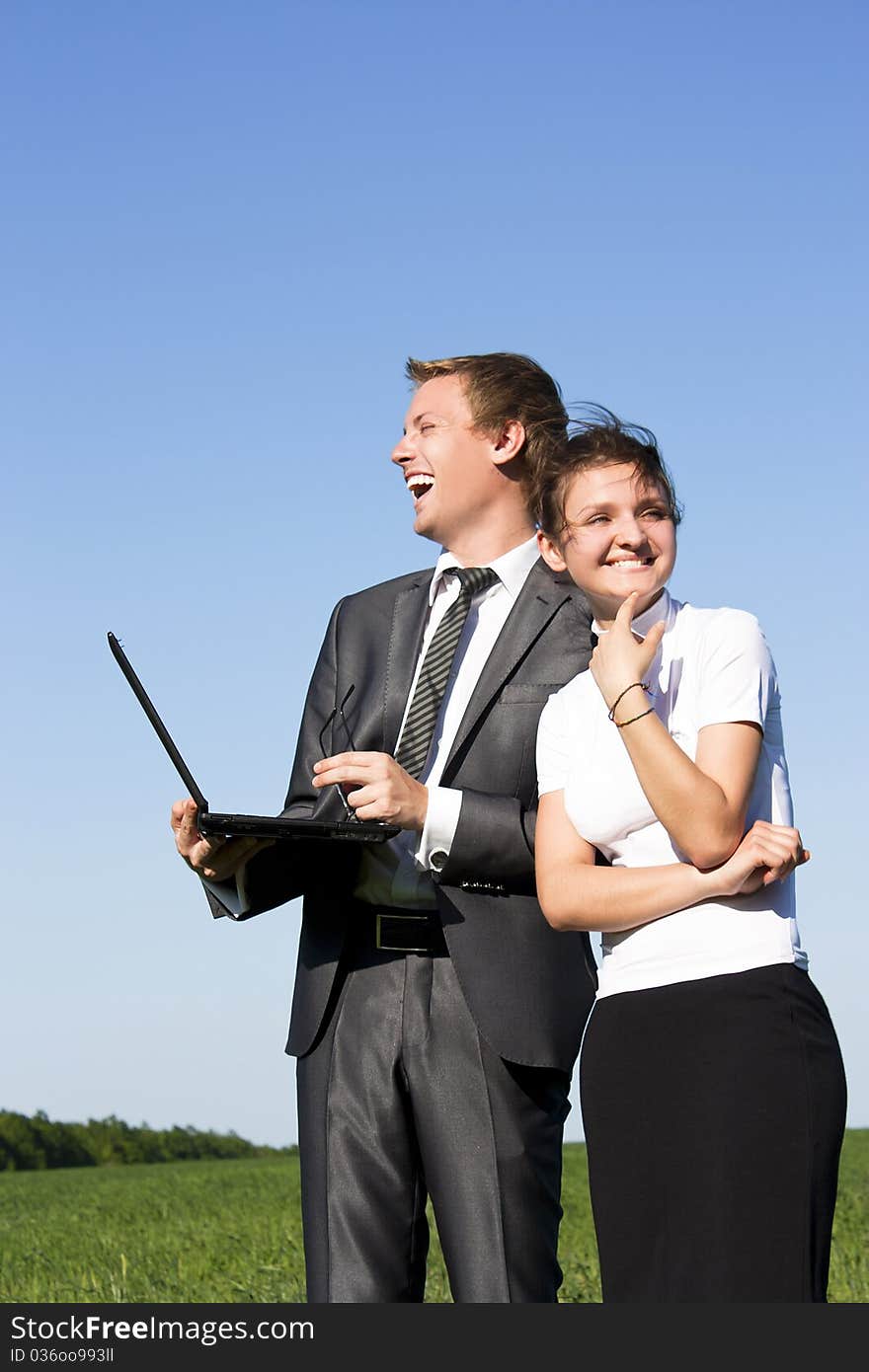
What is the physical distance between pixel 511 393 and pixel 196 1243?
8997 millimetres

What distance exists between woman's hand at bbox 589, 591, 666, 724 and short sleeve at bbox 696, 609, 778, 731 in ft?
0.41

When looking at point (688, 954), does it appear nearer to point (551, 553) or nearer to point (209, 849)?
point (551, 553)

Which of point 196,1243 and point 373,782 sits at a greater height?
point 373,782

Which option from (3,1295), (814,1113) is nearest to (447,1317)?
(814,1113)

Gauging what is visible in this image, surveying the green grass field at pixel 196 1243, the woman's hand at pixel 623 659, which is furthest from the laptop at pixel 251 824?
the green grass field at pixel 196 1243

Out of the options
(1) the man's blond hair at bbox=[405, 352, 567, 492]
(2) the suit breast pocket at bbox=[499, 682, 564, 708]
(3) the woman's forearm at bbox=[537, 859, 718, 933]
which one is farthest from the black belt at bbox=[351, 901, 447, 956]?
(1) the man's blond hair at bbox=[405, 352, 567, 492]

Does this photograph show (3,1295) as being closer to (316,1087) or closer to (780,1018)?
(316,1087)

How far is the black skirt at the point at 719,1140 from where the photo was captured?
3.05 meters

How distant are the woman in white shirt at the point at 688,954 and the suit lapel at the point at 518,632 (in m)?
0.72

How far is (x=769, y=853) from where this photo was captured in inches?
126

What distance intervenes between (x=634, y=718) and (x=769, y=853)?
1.27 ft

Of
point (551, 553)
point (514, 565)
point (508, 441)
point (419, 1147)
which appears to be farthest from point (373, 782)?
point (508, 441)

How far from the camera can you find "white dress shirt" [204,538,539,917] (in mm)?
4117

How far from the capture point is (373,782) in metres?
3.98
